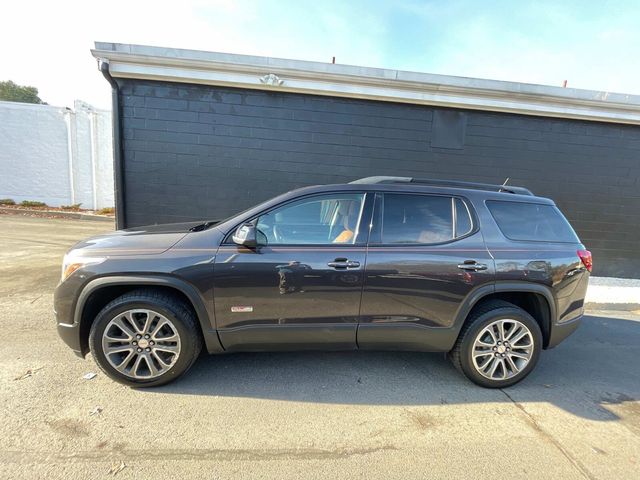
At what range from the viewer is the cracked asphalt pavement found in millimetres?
2027

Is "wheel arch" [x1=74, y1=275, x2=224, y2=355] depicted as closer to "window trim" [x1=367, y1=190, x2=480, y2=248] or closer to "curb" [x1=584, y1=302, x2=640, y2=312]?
"window trim" [x1=367, y1=190, x2=480, y2=248]

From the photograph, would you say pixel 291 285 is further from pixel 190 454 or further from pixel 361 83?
pixel 361 83

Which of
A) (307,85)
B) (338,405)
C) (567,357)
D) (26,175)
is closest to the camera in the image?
(338,405)

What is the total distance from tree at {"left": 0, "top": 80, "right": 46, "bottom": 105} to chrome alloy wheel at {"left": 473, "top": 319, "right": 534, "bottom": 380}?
169 feet

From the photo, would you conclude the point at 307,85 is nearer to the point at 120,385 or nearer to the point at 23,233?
the point at 120,385

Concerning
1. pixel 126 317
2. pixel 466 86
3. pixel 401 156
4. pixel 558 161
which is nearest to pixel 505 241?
pixel 126 317

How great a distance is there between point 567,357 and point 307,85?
560 cm

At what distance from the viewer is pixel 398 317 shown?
111 inches

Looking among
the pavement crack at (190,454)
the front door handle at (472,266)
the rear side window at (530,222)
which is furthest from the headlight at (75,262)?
the rear side window at (530,222)

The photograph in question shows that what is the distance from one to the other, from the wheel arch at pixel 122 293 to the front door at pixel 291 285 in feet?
0.38

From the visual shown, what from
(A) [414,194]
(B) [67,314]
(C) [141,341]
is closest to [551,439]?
(A) [414,194]

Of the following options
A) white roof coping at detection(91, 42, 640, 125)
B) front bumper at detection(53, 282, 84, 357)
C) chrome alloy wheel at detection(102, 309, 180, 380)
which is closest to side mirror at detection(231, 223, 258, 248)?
chrome alloy wheel at detection(102, 309, 180, 380)

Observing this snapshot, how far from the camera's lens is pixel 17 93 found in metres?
38.9

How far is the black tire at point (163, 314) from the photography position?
103 inches
